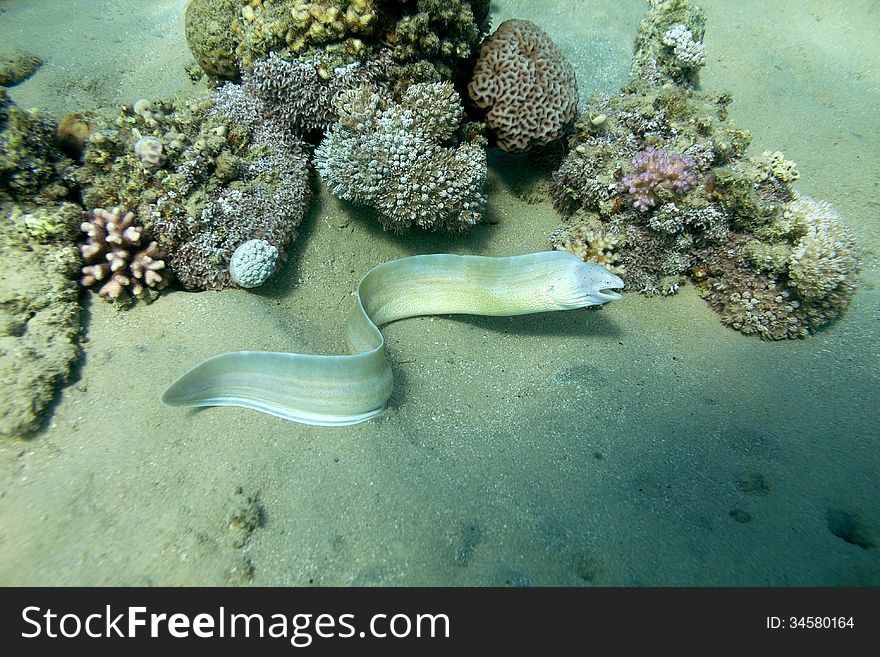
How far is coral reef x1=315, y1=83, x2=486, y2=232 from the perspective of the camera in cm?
340

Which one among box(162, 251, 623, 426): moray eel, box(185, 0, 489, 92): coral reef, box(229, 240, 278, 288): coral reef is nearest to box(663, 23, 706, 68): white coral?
box(185, 0, 489, 92): coral reef

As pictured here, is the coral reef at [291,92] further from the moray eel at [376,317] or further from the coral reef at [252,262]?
the moray eel at [376,317]

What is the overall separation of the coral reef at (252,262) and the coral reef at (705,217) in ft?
9.12

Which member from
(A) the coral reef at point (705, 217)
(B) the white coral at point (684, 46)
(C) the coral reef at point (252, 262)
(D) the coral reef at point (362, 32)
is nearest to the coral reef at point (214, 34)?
(D) the coral reef at point (362, 32)

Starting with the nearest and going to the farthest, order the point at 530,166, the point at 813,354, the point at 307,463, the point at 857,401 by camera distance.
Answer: the point at 307,463 < the point at 857,401 < the point at 813,354 < the point at 530,166

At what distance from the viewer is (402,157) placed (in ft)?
11.2

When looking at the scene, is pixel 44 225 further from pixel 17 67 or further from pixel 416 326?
pixel 17 67

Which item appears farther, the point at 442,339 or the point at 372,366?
the point at 442,339

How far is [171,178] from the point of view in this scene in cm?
323

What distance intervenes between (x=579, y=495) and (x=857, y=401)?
244 cm

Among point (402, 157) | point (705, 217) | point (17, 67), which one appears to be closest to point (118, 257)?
point (402, 157)
